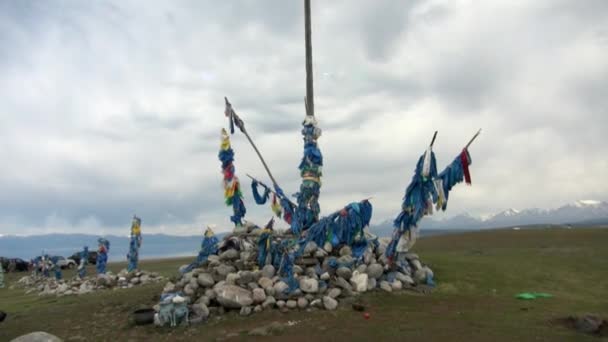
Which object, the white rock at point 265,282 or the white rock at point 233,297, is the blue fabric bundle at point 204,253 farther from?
the white rock at point 233,297

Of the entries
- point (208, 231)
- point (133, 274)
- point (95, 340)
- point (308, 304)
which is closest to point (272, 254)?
point (308, 304)

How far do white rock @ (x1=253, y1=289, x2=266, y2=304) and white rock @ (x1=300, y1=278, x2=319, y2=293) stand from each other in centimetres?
132

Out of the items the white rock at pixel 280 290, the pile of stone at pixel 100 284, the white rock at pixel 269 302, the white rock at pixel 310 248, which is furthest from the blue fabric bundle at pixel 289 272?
the pile of stone at pixel 100 284

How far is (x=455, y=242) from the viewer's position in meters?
36.8

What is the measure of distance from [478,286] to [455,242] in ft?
66.5

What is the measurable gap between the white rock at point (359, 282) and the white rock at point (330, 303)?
1.48 metres

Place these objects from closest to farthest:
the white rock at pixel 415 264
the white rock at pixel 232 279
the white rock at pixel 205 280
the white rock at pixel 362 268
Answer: the white rock at pixel 232 279
the white rock at pixel 205 280
the white rock at pixel 362 268
the white rock at pixel 415 264

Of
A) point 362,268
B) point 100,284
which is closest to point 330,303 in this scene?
point 362,268

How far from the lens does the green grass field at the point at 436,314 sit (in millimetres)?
11750

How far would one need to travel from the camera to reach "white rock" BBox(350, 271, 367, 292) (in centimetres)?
1572

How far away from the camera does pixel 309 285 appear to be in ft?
49.6

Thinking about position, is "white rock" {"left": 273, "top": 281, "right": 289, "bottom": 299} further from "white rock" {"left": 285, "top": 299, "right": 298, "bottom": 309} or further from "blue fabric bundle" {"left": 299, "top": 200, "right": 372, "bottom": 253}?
"blue fabric bundle" {"left": 299, "top": 200, "right": 372, "bottom": 253}

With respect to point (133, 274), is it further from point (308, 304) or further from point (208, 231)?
point (308, 304)

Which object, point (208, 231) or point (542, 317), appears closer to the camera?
point (542, 317)
